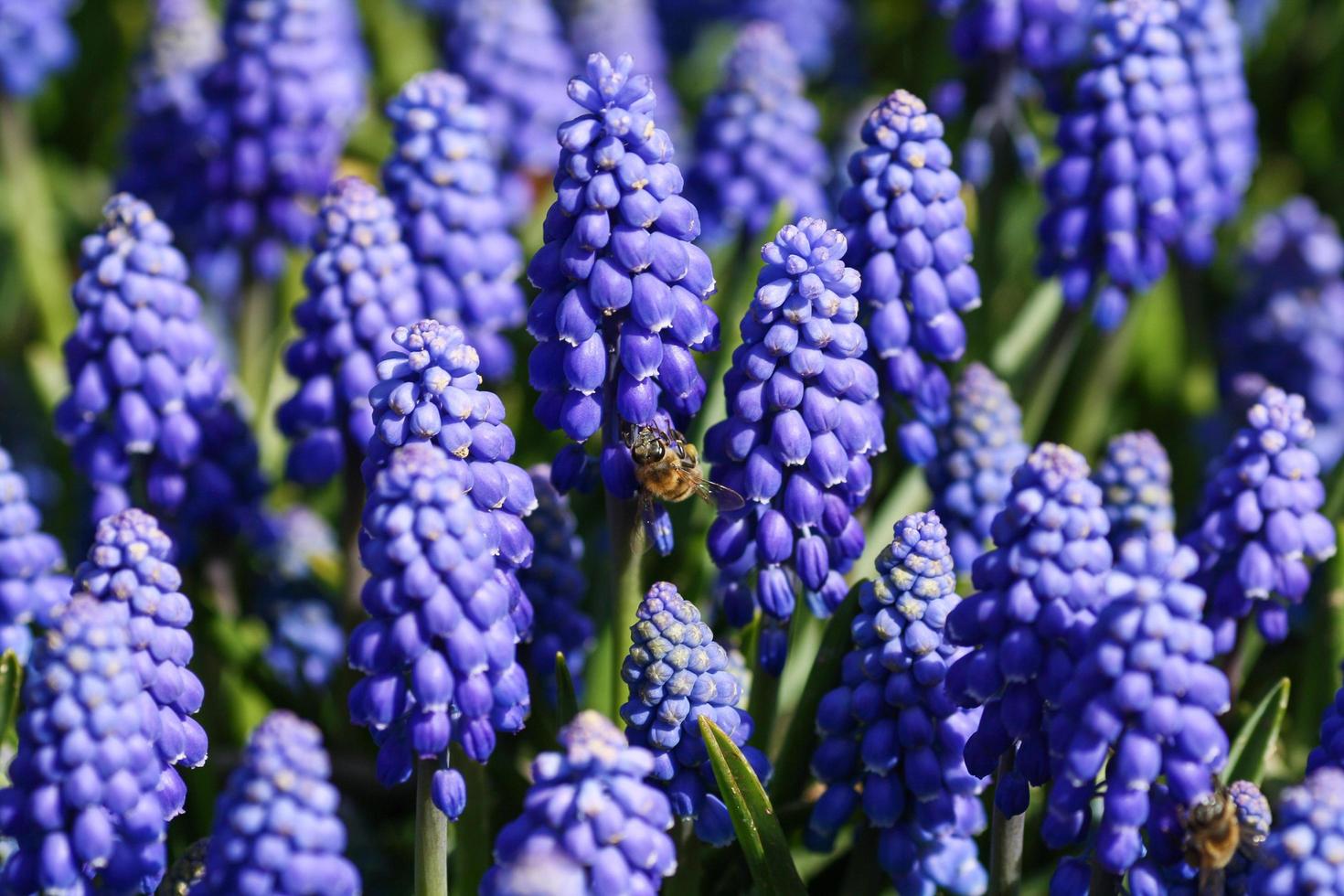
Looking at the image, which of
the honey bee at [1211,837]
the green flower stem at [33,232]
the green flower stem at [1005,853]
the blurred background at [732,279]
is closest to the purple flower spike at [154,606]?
the blurred background at [732,279]

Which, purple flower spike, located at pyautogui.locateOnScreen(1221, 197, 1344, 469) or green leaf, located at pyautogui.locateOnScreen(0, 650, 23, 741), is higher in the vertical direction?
purple flower spike, located at pyautogui.locateOnScreen(1221, 197, 1344, 469)

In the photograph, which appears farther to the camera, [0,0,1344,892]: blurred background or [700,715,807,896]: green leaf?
[0,0,1344,892]: blurred background

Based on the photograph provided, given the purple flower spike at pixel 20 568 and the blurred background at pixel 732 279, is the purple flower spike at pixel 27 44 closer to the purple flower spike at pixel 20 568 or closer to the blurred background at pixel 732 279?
the blurred background at pixel 732 279

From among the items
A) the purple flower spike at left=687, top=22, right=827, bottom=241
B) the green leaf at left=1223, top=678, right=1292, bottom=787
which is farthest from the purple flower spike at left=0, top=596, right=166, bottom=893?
the purple flower spike at left=687, top=22, right=827, bottom=241

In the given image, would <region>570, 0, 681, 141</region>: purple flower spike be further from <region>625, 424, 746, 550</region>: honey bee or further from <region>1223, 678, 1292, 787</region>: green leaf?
<region>1223, 678, 1292, 787</region>: green leaf

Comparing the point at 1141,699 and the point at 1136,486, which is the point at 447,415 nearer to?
the point at 1141,699
